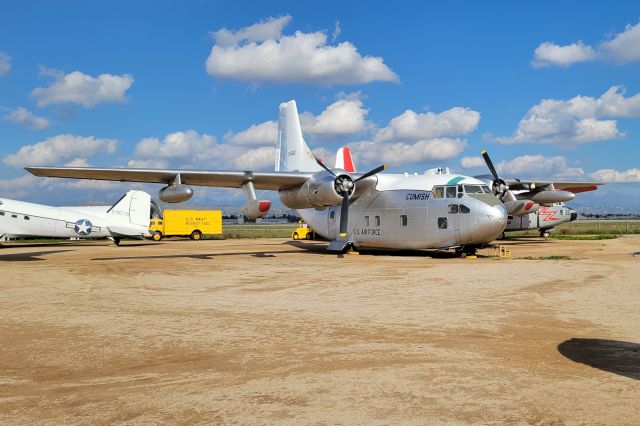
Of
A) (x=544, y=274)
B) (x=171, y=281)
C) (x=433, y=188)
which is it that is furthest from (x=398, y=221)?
(x=171, y=281)

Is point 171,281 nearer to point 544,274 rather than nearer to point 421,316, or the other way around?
point 421,316

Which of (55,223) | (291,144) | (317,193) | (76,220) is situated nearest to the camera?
(317,193)

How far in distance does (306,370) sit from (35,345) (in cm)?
387

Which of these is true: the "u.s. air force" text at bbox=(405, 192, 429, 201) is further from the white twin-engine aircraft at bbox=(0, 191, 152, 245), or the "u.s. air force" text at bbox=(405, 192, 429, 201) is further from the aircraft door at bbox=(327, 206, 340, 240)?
the white twin-engine aircraft at bbox=(0, 191, 152, 245)

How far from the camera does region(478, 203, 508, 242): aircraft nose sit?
20.4 meters

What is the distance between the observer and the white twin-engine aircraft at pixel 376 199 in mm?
20906

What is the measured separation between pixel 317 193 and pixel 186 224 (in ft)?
88.7

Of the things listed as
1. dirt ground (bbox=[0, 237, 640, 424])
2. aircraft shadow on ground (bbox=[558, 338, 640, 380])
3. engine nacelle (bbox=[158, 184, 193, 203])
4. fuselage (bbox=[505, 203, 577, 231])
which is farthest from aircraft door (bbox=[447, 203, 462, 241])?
fuselage (bbox=[505, 203, 577, 231])

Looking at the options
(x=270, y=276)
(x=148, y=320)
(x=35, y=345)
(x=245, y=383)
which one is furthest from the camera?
(x=270, y=276)

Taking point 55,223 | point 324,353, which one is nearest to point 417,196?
point 324,353

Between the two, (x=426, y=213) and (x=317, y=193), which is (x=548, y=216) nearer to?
(x=426, y=213)

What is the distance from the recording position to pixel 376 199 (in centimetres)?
2434

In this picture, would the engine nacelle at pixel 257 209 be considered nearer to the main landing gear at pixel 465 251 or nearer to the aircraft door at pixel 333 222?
the aircraft door at pixel 333 222

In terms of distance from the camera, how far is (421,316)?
9148 millimetres
